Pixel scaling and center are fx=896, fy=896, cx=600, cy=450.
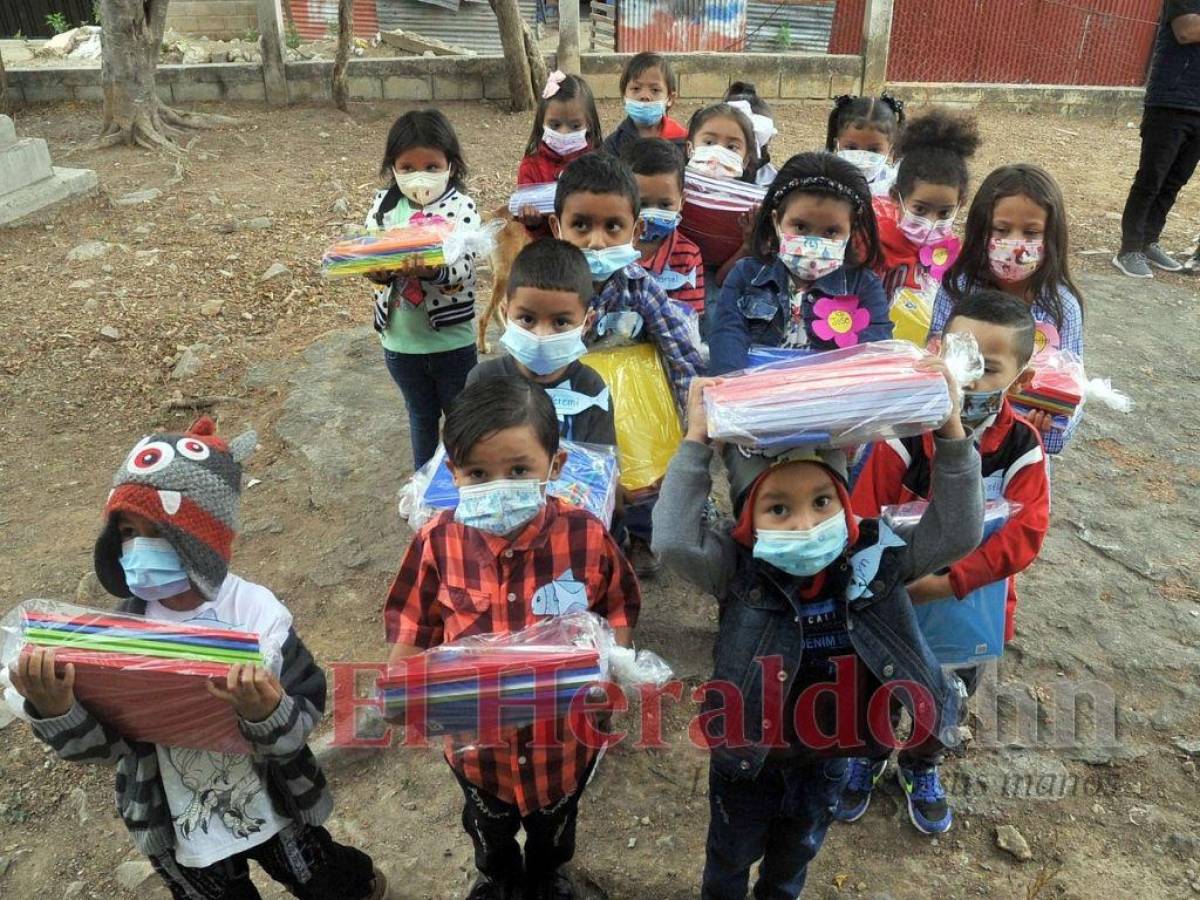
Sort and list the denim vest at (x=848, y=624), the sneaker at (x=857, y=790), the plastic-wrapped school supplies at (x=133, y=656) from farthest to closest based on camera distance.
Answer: the sneaker at (x=857, y=790) → the denim vest at (x=848, y=624) → the plastic-wrapped school supplies at (x=133, y=656)

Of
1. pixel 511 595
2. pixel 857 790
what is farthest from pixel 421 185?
pixel 857 790

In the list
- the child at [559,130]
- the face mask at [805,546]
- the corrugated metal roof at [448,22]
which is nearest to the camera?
the face mask at [805,546]

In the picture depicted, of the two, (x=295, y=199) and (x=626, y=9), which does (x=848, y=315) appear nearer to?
(x=295, y=199)

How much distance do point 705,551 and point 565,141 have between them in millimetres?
2945

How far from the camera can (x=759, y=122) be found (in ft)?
16.3

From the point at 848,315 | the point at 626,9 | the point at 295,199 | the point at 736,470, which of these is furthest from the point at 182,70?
the point at 736,470

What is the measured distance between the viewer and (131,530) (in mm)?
1959

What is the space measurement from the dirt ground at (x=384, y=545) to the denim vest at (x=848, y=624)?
0.98m

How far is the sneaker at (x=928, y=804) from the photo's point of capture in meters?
2.75

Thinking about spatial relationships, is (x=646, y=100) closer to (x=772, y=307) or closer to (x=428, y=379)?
(x=428, y=379)

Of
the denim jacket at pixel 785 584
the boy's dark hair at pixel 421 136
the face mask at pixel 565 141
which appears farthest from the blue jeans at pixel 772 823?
the face mask at pixel 565 141

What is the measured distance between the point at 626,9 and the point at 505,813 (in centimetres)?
1278

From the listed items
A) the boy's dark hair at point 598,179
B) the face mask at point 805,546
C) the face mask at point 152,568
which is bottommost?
the face mask at point 152,568

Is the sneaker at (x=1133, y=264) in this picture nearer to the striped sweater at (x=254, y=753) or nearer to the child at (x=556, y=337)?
the child at (x=556, y=337)
